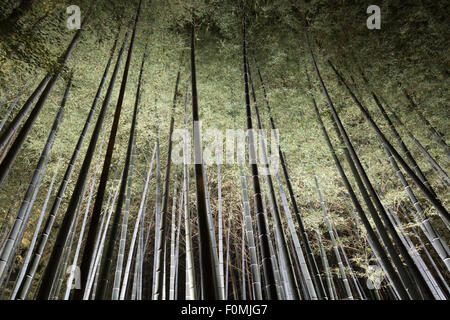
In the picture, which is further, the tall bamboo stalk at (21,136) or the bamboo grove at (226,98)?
the bamboo grove at (226,98)

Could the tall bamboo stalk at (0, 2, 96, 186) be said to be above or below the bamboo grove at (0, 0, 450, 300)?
below

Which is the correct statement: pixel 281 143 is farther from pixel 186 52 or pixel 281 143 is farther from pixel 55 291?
pixel 55 291

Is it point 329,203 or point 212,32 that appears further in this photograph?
point 329,203

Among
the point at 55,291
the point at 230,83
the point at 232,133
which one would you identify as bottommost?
the point at 55,291

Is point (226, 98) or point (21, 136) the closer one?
point (21, 136)

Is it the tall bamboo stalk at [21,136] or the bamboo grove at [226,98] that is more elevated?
the bamboo grove at [226,98]

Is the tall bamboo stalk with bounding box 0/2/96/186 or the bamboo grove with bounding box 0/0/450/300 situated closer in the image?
the tall bamboo stalk with bounding box 0/2/96/186

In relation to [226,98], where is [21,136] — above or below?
below

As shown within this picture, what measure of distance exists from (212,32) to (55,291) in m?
4.88
